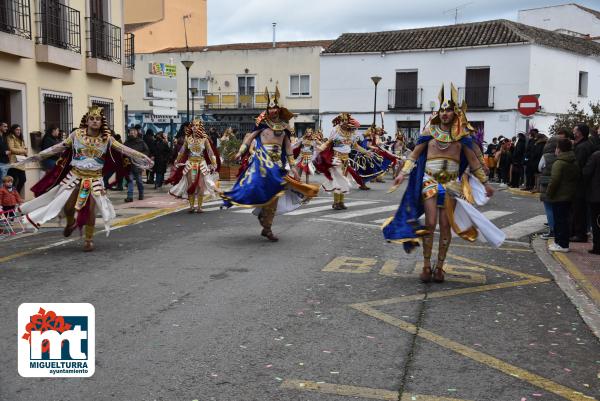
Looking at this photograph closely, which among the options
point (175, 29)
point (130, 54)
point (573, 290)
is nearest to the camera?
point (573, 290)

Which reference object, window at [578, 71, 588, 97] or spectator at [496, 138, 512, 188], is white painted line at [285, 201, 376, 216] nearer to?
spectator at [496, 138, 512, 188]

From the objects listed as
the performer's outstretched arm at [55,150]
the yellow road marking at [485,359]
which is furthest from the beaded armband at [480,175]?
the performer's outstretched arm at [55,150]

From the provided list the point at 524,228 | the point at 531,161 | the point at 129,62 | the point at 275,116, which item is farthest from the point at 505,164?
the point at 275,116

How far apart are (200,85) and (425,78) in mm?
17282

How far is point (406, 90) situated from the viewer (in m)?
38.8

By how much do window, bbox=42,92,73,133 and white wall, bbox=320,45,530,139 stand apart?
76.1 feet

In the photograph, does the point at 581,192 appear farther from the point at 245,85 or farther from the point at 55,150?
the point at 245,85

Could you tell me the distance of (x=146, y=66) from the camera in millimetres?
46969

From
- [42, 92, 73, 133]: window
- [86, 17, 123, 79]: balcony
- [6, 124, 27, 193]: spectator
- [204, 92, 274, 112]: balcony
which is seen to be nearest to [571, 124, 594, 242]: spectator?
[6, 124, 27, 193]: spectator

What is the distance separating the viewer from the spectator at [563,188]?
371 inches

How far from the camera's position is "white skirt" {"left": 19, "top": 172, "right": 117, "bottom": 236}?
9195 millimetres

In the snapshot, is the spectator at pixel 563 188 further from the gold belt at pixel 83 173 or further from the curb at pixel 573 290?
the gold belt at pixel 83 173

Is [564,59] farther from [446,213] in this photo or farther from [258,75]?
[446,213]

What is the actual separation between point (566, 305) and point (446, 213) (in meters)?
1.58
